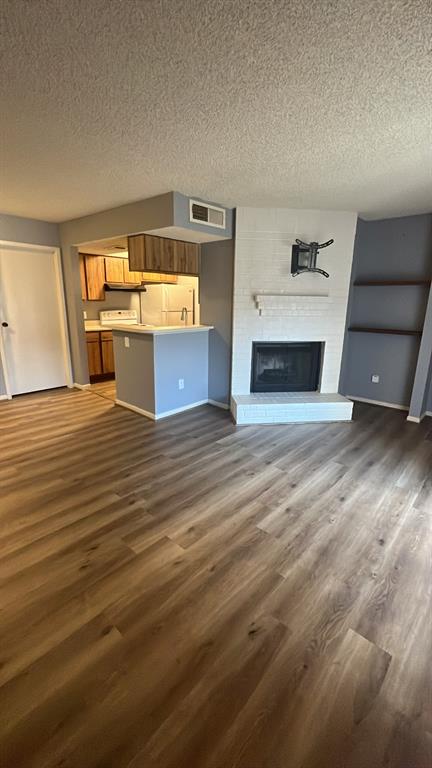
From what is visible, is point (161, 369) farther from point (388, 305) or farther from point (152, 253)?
point (388, 305)

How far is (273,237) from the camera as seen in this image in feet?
13.2

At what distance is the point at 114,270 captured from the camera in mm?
6031

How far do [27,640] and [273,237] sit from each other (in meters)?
4.15

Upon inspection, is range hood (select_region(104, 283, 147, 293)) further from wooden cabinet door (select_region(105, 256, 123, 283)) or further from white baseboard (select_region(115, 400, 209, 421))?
white baseboard (select_region(115, 400, 209, 421))

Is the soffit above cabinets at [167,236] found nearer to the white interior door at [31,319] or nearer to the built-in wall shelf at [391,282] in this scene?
the white interior door at [31,319]

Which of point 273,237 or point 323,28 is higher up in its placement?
point 323,28

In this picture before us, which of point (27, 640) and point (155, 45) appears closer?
point (155, 45)

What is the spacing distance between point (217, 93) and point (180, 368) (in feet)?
9.65

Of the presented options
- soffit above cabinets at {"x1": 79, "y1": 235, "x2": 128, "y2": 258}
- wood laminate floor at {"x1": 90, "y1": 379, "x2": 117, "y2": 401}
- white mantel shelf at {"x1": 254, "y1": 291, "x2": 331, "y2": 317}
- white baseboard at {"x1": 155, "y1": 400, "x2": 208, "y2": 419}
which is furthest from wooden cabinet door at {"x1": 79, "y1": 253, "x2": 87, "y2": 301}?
white mantel shelf at {"x1": 254, "y1": 291, "x2": 331, "y2": 317}

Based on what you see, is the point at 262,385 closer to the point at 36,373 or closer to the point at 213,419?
the point at 213,419

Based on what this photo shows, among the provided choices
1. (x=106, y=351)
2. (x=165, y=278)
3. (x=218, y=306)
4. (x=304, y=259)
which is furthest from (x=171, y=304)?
(x=304, y=259)

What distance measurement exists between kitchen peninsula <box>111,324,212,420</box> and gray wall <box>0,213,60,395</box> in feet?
6.30

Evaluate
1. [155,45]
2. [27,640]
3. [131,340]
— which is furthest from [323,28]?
[131,340]

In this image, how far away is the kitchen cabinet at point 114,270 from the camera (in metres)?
5.95
